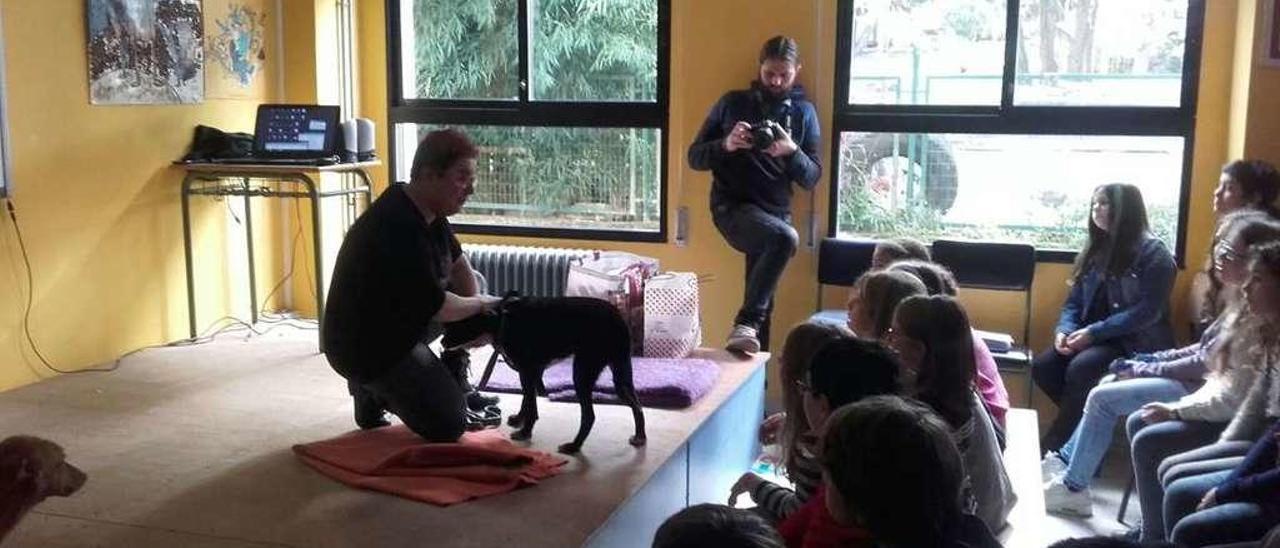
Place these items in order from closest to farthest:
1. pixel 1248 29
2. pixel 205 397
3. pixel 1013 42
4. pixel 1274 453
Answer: pixel 1274 453, pixel 205 397, pixel 1248 29, pixel 1013 42

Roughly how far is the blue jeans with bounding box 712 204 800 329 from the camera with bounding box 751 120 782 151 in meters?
0.26

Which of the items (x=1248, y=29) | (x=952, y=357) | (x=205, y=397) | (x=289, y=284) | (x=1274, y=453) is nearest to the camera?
(x=952, y=357)

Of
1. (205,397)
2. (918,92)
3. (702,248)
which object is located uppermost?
(918,92)

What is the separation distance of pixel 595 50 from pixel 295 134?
4.62ft

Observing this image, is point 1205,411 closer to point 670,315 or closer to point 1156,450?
point 1156,450

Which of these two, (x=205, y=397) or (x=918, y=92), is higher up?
(x=918, y=92)

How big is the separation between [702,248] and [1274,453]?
2820 millimetres

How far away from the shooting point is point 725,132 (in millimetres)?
4789

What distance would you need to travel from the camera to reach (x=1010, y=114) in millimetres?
4750

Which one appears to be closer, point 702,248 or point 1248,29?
point 1248,29

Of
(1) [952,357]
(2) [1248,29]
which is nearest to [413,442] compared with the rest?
(1) [952,357]

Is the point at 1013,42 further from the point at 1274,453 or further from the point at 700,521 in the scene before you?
the point at 700,521

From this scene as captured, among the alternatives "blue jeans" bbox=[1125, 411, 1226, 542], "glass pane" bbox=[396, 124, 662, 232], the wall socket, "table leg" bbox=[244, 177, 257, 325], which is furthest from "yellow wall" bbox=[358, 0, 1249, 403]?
"table leg" bbox=[244, 177, 257, 325]

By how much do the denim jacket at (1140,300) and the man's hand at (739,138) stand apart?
1417mm
